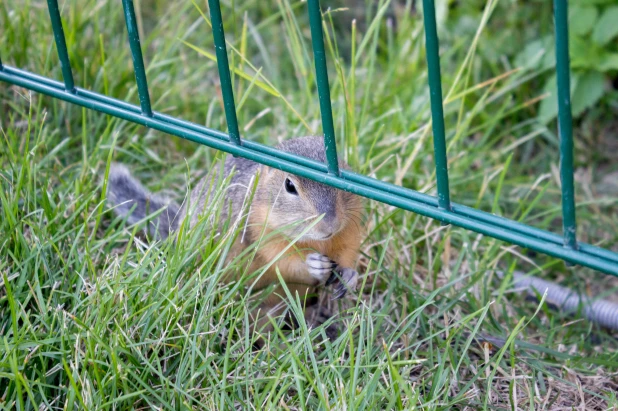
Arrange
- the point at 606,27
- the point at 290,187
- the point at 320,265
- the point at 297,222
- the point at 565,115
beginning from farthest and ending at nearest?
the point at 606,27 → the point at 290,187 → the point at 320,265 → the point at 297,222 → the point at 565,115

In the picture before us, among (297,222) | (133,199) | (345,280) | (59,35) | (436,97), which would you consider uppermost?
(59,35)

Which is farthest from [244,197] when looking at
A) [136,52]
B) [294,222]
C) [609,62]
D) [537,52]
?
[609,62]

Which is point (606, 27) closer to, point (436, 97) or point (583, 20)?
point (583, 20)

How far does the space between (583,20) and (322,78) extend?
262cm

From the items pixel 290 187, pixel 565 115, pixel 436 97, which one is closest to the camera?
pixel 565 115

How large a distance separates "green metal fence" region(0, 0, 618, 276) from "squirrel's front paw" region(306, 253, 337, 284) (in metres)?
0.36

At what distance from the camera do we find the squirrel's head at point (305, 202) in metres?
2.95

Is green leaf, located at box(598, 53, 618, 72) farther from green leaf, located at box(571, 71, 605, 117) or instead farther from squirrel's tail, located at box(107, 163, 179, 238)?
squirrel's tail, located at box(107, 163, 179, 238)

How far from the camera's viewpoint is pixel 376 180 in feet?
8.93

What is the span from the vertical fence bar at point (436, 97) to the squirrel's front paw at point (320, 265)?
0.59 meters

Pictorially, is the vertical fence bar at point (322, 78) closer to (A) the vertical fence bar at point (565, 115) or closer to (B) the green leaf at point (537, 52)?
(A) the vertical fence bar at point (565, 115)

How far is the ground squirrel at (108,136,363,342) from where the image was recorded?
118 inches

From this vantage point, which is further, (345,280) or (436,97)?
(345,280)

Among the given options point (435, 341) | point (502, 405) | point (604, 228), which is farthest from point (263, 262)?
point (604, 228)
